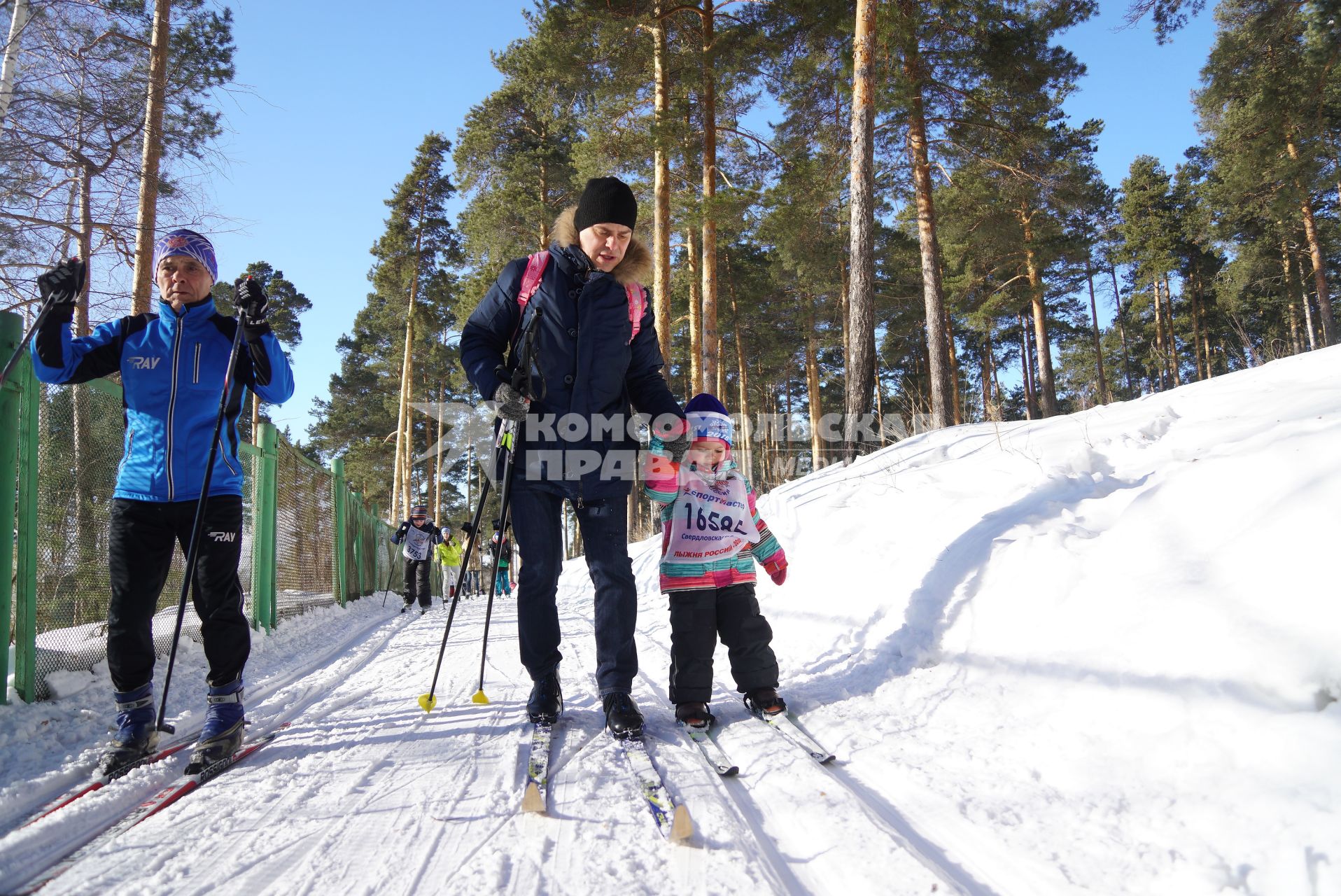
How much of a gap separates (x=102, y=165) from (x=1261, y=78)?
21.0 metres

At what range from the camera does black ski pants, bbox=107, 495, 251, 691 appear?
2.24 meters

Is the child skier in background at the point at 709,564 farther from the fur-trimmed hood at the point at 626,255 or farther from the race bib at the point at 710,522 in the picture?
the fur-trimmed hood at the point at 626,255

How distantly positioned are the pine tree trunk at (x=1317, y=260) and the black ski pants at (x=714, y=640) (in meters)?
19.0

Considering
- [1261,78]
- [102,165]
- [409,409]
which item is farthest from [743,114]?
[409,409]

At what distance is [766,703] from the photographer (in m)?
2.64

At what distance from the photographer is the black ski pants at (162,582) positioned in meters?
2.24

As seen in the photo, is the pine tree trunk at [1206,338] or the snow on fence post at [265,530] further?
the pine tree trunk at [1206,338]

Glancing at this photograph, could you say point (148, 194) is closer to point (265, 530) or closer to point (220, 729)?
point (265, 530)

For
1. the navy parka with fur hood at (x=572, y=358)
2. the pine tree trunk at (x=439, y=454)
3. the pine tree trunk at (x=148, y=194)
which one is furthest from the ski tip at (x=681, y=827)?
the pine tree trunk at (x=439, y=454)

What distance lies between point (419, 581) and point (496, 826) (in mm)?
8933

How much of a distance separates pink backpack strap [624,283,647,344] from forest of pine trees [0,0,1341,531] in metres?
5.87

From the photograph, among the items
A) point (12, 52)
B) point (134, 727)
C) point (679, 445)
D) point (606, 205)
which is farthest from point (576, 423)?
point (12, 52)

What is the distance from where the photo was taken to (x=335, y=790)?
194 centimetres

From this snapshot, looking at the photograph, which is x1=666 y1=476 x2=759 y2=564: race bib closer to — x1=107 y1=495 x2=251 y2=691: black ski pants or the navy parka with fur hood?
the navy parka with fur hood
